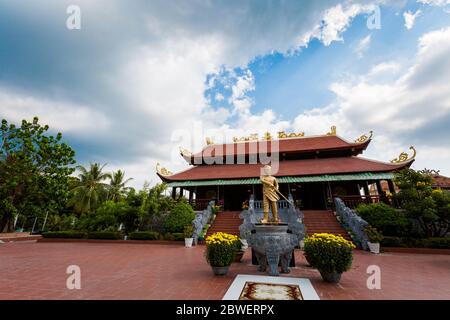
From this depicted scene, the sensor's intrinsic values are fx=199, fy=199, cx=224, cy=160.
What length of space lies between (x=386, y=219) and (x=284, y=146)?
35.0 feet

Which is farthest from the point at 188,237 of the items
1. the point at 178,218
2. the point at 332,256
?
the point at 332,256

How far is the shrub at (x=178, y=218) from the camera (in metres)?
12.8

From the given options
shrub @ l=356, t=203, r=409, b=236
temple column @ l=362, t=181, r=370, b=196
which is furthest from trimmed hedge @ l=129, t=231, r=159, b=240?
temple column @ l=362, t=181, r=370, b=196

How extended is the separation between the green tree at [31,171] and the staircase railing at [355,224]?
1990cm

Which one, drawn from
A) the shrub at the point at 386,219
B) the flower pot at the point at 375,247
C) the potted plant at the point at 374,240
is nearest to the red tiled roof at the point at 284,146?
the shrub at the point at 386,219

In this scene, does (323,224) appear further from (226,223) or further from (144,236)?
(144,236)

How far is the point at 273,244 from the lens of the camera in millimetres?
5211

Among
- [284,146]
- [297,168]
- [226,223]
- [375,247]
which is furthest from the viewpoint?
[284,146]

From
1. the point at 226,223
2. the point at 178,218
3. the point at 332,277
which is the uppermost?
the point at 178,218

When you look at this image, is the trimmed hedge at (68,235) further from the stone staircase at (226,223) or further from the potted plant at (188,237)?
the stone staircase at (226,223)
